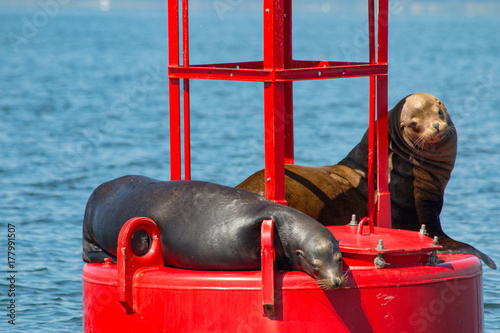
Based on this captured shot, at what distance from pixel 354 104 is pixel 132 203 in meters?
27.3

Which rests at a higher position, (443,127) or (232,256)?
(443,127)

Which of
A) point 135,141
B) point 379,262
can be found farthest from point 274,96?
point 135,141

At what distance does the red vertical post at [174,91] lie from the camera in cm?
696

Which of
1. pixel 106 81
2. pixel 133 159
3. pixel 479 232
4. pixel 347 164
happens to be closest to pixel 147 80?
pixel 106 81

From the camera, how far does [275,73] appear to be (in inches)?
248

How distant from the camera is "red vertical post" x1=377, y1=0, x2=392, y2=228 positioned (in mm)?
6957

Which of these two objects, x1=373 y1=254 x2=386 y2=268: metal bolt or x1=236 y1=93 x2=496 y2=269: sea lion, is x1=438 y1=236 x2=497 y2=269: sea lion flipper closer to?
x1=236 y1=93 x2=496 y2=269: sea lion

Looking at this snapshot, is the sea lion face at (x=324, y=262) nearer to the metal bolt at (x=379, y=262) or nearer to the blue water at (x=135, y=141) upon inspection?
the metal bolt at (x=379, y=262)

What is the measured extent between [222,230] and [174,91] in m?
1.46

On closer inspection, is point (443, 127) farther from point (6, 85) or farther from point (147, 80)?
point (147, 80)

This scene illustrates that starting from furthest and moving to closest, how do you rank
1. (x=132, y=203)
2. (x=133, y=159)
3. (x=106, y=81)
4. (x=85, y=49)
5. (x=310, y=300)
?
(x=85, y=49), (x=106, y=81), (x=133, y=159), (x=132, y=203), (x=310, y=300)

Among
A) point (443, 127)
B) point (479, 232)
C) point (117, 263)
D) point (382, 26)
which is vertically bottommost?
point (479, 232)

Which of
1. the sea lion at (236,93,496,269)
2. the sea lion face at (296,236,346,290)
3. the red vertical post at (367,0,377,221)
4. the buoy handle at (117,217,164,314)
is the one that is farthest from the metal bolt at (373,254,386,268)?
Answer: the sea lion at (236,93,496,269)

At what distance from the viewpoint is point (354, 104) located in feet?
109
